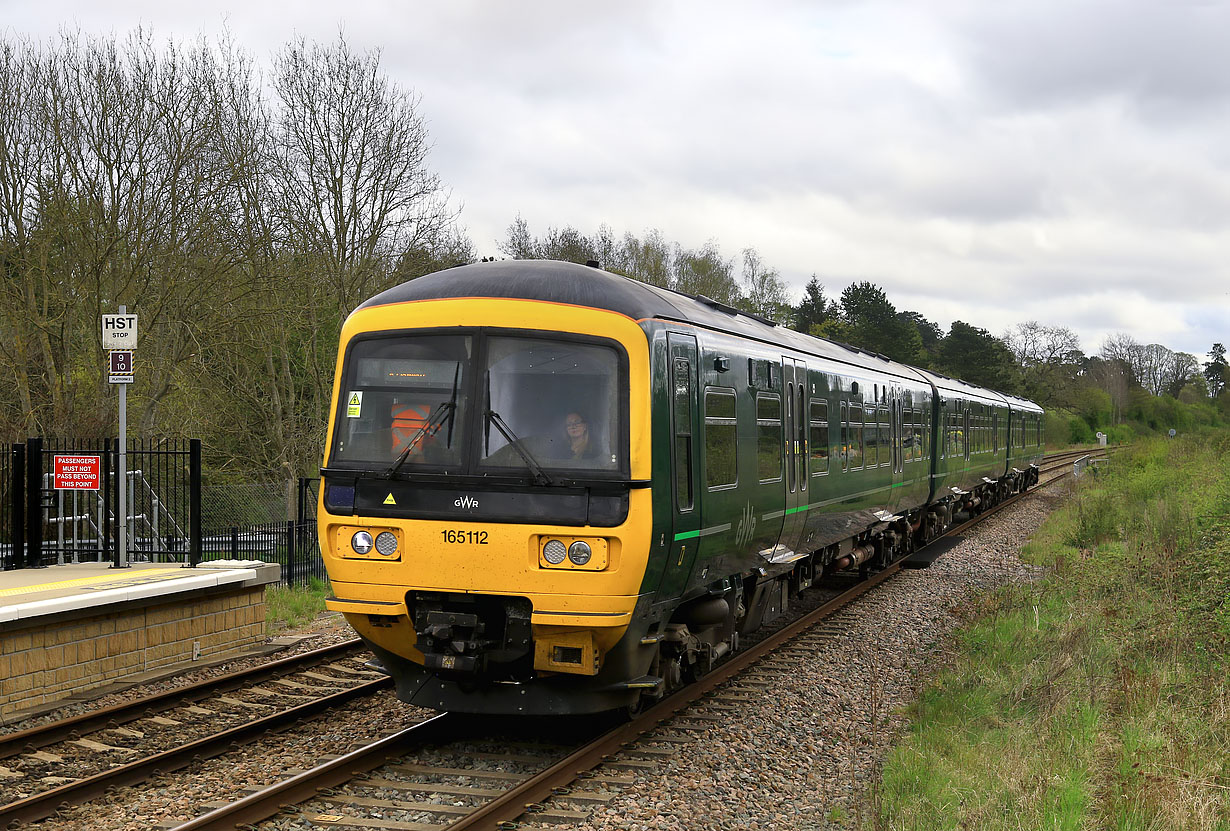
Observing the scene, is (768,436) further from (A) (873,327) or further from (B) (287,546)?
(A) (873,327)

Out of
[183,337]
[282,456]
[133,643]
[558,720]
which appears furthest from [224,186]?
[558,720]

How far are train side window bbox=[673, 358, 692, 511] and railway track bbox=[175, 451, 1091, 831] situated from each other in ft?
5.53

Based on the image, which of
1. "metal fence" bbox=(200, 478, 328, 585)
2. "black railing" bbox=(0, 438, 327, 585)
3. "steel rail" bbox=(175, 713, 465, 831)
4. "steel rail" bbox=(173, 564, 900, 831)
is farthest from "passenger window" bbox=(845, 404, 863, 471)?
"metal fence" bbox=(200, 478, 328, 585)

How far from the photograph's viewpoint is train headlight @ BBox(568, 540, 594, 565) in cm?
659

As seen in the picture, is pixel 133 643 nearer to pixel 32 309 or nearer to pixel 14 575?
pixel 14 575

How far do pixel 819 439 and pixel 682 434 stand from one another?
443 cm

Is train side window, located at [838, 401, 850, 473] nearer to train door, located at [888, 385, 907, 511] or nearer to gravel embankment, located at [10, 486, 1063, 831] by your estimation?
gravel embankment, located at [10, 486, 1063, 831]

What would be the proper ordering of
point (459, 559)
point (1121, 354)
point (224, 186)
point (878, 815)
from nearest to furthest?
point (878, 815) → point (459, 559) → point (224, 186) → point (1121, 354)

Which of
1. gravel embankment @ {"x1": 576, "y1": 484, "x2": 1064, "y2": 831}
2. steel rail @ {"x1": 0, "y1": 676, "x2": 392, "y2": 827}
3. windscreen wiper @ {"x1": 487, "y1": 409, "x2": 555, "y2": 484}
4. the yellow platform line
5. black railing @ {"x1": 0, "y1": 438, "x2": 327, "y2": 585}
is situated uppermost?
windscreen wiper @ {"x1": 487, "y1": 409, "x2": 555, "y2": 484}

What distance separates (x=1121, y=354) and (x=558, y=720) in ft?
341

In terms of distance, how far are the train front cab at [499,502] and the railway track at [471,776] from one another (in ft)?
1.29

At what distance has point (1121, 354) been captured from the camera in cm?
10100

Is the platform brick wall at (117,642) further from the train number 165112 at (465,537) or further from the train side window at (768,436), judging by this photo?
the train side window at (768,436)

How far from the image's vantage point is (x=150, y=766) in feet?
21.8
